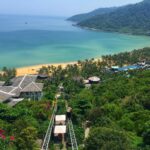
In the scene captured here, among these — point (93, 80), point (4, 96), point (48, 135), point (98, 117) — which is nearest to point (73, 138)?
point (48, 135)

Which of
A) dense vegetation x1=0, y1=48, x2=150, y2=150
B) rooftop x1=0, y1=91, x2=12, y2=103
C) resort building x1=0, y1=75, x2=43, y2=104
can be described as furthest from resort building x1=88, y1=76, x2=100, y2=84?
rooftop x1=0, y1=91, x2=12, y2=103

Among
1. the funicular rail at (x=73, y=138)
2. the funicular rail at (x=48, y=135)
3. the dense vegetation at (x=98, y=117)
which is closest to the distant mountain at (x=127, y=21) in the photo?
the dense vegetation at (x=98, y=117)

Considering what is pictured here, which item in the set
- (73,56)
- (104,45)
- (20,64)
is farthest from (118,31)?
(20,64)

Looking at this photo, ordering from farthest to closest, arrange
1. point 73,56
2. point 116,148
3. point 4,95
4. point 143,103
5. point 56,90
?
point 73,56 < point 56,90 < point 4,95 < point 143,103 < point 116,148

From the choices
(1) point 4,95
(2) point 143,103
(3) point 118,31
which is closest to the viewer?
(2) point 143,103

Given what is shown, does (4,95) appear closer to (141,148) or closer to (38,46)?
(141,148)

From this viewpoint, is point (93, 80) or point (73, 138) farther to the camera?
point (93, 80)

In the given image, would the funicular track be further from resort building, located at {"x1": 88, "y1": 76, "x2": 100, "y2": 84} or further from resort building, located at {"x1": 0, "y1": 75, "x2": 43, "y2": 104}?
resort building, located at {"x1": 88, "y1": 76, "x2": 100, "y2": 84}

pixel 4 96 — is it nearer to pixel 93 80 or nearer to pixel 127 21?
pixel 93 80
